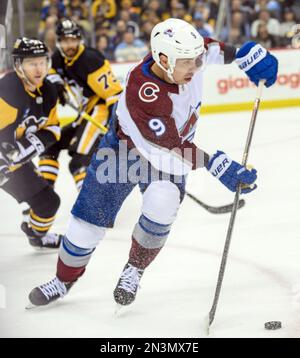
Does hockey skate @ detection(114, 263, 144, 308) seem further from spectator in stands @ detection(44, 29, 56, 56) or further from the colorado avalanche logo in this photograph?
spectator in stands @ detection(44, 29, 56, 56)

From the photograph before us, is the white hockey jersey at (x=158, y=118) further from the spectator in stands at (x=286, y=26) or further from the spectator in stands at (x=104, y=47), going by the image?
the spectator in stands at (x=286, y=26)

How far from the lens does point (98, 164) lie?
3.24 metres

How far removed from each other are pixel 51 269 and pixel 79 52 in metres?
1.49

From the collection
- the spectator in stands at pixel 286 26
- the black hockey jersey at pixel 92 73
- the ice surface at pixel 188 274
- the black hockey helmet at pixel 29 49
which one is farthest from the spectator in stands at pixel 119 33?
the black hockey helmet at pixel 29 49

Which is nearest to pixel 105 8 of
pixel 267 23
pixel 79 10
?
pixel 79 10

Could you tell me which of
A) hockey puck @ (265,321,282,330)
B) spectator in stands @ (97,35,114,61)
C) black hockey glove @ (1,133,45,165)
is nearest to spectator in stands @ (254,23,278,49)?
spectator in stands @ (97,35,114,61)

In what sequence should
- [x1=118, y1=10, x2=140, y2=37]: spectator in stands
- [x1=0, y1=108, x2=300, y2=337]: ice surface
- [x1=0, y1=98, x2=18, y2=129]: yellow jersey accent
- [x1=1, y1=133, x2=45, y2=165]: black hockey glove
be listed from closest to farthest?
[x1=0, y1=108, x2=300, y2=337]: ice surface
[x1=0, y1=98, x2=18, y2=129]: yellow jersey accent
[x1=1, y1=133, x2=45, y2=165]: black hockey glove
[x1=118, y1=10, x2=140, y2=37]: spectator in stands

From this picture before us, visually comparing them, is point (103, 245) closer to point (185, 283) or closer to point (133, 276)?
point (185, 283)

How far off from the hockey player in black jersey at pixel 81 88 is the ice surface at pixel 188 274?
1.28 ft

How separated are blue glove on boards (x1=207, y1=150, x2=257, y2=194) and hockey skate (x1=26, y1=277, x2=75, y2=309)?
0.81 metres

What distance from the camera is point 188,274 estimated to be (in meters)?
3.80

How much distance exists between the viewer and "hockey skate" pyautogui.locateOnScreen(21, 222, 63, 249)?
4.27 meters

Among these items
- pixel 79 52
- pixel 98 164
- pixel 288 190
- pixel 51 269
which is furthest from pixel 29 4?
pixel 98 164
